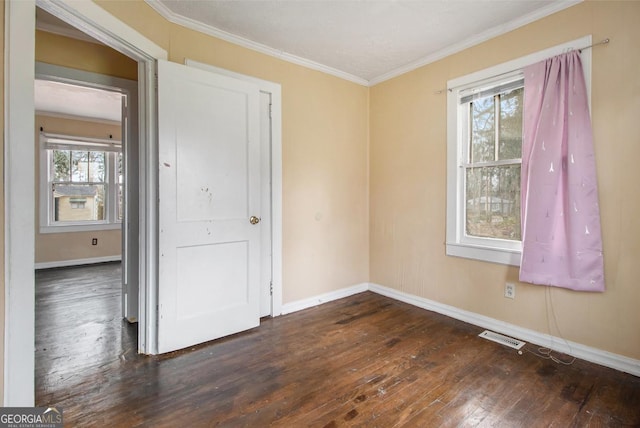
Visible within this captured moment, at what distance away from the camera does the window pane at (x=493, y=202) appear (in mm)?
2631

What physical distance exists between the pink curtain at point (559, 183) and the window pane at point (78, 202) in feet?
22.3

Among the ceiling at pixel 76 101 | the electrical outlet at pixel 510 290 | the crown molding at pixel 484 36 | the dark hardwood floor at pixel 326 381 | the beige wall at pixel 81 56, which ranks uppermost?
the ceiling at pixel 76 101

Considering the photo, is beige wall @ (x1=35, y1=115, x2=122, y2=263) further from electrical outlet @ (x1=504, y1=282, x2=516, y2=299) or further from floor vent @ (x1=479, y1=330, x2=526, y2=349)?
electrical outlet @ (x1=504, y1=282, x2=516, y2=299)

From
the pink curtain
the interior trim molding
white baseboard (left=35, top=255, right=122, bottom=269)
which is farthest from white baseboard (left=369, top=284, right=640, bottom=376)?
white baseboard (left=35, top=255, right=122, bottom=269)

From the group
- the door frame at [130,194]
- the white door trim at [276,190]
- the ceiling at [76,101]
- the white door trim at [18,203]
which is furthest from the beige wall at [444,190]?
the ceiling at [76,101]

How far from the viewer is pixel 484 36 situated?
2668 millimetres

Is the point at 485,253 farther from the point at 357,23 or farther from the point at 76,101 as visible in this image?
the point at 76,101

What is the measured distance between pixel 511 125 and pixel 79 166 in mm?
6827

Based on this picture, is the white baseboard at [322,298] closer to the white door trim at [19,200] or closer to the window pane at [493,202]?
the window pane at [493,202]

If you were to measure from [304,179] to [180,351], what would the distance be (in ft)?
6.32

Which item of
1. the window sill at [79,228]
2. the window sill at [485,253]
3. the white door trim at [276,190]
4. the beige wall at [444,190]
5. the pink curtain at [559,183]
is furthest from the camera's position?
the window sill at [79,228]

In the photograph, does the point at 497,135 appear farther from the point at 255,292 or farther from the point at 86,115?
the point at 86,115

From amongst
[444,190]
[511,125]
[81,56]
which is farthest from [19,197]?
[511,125]

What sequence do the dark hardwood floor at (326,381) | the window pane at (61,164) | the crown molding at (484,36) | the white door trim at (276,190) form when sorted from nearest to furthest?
the dark hardwood floor at (326,381) → the crown molding at (484,36) → the white door trim at (276,190) → the window pane at (61,164)
